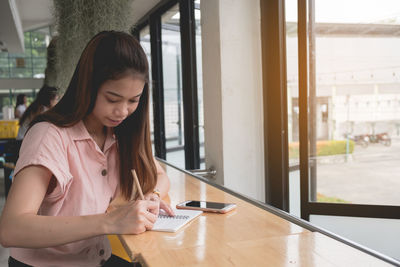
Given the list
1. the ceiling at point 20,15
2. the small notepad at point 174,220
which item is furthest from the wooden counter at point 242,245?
the ceiling at point 20,15

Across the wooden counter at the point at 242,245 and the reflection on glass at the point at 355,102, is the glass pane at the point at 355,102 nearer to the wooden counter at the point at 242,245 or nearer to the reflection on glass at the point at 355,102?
the reflection on glass at the point at 355,102

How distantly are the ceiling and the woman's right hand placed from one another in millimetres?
3464

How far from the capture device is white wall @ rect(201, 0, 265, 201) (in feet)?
9.05

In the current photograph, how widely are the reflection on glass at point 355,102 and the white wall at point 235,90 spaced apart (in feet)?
1.06

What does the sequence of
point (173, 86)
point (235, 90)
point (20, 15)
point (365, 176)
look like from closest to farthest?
1. point (365, 176)
2. point (235, 90)
3. point (173, 86)
4. point (20, 15)

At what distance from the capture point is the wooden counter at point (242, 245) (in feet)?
3.20

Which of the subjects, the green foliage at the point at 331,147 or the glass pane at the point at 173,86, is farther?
the glass pane at the point at 173,86

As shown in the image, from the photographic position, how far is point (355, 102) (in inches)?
97.7

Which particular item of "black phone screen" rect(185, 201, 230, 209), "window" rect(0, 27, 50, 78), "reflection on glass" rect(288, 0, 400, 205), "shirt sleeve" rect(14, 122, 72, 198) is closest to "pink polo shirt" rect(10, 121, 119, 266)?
"shirt sleeve" rect(14, 122, 72, 198)

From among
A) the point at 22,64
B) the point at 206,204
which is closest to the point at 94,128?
the point at 206,204

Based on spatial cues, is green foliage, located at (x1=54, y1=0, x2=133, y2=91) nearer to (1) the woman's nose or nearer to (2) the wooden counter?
(1) the woman's nose

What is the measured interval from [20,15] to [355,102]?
7.87m

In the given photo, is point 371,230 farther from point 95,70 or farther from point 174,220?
point 95,70

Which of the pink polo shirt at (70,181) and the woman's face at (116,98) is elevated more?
the woman's face at (116,98)
